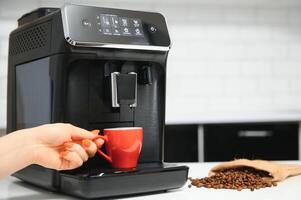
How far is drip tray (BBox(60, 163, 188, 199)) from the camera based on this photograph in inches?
30.3

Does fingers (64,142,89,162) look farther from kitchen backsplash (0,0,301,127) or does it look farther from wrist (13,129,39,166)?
kitchen backsplash (0,0,301,127)

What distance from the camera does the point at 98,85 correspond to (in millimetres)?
917

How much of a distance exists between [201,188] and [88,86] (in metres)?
0.29

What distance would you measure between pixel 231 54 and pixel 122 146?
6.65ft

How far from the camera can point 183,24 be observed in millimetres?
2709

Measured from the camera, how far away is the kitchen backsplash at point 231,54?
8.80 feet

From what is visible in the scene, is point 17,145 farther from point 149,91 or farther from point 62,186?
point 149,91

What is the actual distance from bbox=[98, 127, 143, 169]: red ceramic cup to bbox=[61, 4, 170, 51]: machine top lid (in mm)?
166

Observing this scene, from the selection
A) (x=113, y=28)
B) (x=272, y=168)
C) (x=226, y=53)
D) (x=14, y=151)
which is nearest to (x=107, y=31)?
(x=113, y=28)

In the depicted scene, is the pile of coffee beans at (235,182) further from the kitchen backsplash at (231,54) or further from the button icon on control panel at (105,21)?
the kitchen backsplash at (231,54)

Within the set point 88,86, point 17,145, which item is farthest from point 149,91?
point 17,145

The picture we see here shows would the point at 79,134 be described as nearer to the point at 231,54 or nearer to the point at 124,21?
the point at 124,21

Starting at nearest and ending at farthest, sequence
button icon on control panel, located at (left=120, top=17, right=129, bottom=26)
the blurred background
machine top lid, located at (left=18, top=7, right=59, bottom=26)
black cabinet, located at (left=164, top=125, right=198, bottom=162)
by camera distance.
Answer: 1. button icon on control panel, located at (left=120, top=17, right=129, bottom=26)
2. machine top lid, located at (left=18, top=7, right=59, bottom=26)
3. black cabinet, located at (left=164, top=125, right=198, bottom=162)
4. the blurred background

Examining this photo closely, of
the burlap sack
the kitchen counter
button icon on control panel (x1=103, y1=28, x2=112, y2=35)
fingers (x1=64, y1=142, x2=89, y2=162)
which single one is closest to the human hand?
fingers (x1=64, y1=142, x2=89, y2=162)
